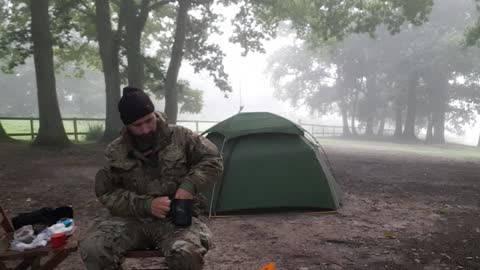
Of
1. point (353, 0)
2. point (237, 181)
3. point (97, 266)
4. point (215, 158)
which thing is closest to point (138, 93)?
point (215, 158)

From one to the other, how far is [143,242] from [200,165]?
0.80m

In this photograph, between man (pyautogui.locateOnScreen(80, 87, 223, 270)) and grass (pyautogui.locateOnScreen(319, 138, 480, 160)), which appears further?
grass (pyautogui.locateOnScreen(319, 138, 480, 160))

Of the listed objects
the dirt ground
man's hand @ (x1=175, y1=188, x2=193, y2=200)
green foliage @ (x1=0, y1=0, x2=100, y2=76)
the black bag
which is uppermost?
green foliage @ (x1=0, y1=0, x2=100, y2=76)

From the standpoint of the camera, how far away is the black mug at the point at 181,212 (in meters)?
3.11

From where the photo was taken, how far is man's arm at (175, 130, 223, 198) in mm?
3247

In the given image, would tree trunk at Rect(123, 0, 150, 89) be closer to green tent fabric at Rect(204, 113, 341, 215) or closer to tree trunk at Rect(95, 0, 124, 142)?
tree trunk at Rect(95, 0, 124, 142)

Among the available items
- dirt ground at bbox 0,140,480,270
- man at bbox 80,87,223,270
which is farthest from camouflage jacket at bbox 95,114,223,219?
dirt ground at bbox 0,140,480,270

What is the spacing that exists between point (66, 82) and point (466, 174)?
179 feet

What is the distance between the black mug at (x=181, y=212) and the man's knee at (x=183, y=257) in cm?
21

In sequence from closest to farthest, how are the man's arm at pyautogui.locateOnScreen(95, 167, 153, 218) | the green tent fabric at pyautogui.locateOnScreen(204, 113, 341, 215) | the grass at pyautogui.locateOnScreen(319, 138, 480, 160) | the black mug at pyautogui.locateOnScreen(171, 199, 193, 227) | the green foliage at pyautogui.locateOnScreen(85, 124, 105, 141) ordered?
1. the black mug at pyautogui.locateOnScreen(171, 199, 193, 227)
2. the man's arm at pyautogui.locateOnScreen(95, 167, 153, 218)
3. the green tent fabric at pyautogui.locateOnScreen(204, 113, 341, 215)
4. the green foliage at pyautogui.locateOnScreen(85, 124, 105, 141)
5. the grass at pyautogui.locateOnScreen(319, 138, 480, 160)

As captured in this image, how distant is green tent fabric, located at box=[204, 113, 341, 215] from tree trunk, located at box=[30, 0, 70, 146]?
31.3ft

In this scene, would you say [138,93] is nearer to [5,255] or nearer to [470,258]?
[5,255]

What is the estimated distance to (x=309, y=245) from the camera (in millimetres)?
5387

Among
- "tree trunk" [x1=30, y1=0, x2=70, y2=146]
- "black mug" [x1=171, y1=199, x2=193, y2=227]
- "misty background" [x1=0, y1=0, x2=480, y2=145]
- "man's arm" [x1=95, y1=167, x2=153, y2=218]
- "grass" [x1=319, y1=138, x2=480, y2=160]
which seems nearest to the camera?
"black mug" [x1=171, y1=199, x2=193, y2=227]
